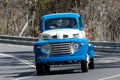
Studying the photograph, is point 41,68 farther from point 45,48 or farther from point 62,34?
point 62,34

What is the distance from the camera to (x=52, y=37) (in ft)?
60.0

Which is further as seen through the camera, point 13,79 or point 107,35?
point 107,35

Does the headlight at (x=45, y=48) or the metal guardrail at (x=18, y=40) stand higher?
the headlight at (x=45, y=48)

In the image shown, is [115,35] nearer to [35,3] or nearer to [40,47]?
[35,3]

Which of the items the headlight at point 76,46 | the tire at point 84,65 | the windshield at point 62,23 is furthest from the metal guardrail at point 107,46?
the headlight at point 76,46

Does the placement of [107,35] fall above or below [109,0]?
below

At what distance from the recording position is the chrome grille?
1792 centimetres

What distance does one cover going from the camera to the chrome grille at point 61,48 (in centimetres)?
1792

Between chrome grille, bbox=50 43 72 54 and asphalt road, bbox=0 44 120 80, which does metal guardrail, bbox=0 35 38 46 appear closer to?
asphalt road, bbox=0 44 120 80

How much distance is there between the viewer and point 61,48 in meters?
17.9

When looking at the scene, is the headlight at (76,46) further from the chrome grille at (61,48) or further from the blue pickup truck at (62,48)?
the chrome grille at (61,48)

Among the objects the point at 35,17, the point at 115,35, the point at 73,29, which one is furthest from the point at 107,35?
the point at 73,29

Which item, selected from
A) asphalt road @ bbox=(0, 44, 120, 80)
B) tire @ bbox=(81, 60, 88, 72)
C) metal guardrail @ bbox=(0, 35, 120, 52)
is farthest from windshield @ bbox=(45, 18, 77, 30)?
metal guardrail @ bbox=(0, 35, 120, 52)

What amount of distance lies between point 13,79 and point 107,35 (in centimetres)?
3348
